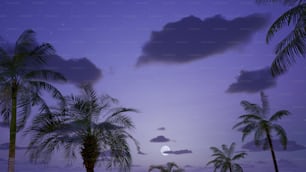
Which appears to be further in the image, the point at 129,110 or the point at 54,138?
the point at 129,110

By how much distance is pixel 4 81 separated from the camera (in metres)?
15.9

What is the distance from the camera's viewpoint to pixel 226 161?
141 feet

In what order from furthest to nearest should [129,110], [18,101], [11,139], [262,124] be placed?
[262,124] → [129,110] → [18,101] → [11,139]

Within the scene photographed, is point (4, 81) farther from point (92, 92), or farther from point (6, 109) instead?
point (92, 92)

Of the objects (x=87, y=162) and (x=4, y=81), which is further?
(x=87, y=162)

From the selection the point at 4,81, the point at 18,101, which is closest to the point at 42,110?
the point at 18,101

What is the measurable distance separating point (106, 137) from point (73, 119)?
2.15 m

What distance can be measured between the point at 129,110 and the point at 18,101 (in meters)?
6.07

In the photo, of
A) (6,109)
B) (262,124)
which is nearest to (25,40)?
(6,109)

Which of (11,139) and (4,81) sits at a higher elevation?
(4,81)

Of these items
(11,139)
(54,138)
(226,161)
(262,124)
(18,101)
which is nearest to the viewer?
(11,139)

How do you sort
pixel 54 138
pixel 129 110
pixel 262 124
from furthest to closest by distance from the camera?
pixel 262 124
pixel 129 110
pixel 54 138

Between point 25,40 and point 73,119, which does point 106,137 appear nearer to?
point 73,119

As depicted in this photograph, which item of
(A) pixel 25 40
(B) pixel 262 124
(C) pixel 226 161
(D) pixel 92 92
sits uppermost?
(A) pixel 25 40
